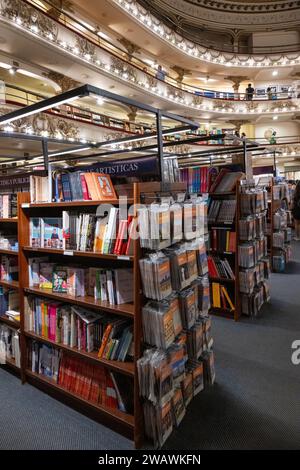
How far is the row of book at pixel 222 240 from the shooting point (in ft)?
12.4

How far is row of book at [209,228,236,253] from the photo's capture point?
12.4ft

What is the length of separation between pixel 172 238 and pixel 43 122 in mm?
7360

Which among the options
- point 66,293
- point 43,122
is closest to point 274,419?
point 66,293

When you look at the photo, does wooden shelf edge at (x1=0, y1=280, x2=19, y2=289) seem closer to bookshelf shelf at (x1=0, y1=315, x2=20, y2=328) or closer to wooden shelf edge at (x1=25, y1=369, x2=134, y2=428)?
bookshelf shelf at (x1=0, y1=315, x2=20, y2=328)

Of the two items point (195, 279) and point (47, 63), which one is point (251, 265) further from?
point (47, 63)

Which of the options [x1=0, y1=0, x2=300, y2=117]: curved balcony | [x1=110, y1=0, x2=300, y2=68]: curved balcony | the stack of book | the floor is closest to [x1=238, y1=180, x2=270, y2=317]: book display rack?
the floor

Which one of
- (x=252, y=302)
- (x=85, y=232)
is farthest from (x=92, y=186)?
(x=252, y=302)

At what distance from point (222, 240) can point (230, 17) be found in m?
18.0

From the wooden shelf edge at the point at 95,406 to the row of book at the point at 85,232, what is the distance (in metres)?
1.08

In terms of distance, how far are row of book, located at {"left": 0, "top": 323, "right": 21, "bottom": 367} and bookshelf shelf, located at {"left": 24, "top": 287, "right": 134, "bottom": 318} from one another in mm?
525

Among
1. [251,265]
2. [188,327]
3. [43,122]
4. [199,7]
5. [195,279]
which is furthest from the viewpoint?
[199,7]

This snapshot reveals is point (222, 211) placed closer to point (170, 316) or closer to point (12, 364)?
point (170, 316)

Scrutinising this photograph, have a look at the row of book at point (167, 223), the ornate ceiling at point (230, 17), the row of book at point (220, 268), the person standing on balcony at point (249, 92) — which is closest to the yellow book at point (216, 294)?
the row of book at point (220, 268)

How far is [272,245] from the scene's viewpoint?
20.3ft
